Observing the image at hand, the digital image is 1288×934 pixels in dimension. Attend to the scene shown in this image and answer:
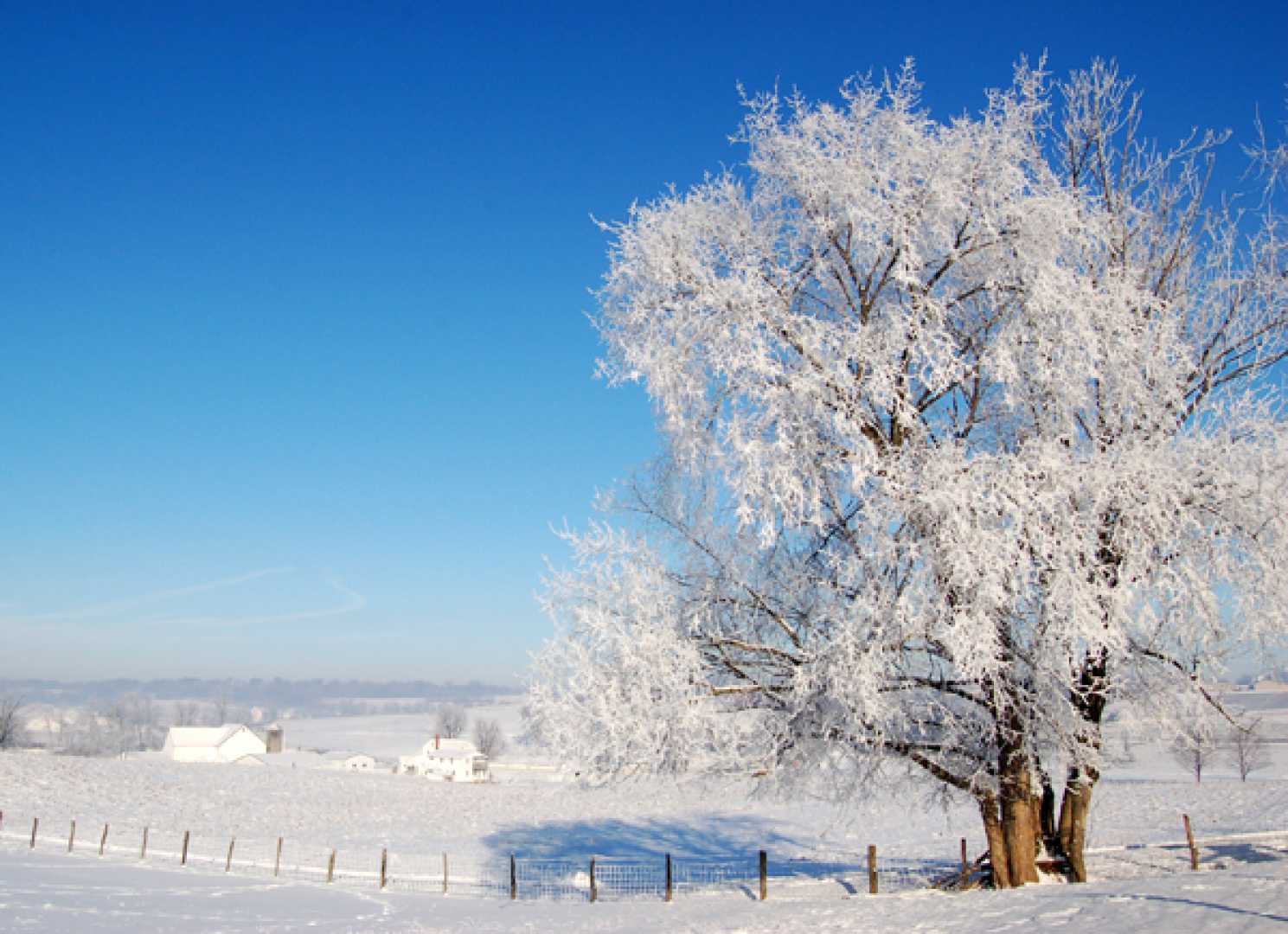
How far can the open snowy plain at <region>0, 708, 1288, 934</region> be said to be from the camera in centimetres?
965

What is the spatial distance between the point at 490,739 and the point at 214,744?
4278 centimetres

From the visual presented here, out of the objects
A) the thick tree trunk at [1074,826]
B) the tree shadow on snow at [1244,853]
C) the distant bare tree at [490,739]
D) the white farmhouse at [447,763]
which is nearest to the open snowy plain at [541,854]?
the tree shadow on snow at [1244,853]

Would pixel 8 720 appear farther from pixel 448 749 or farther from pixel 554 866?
pixel 554 866

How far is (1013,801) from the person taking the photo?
11164 millimetres

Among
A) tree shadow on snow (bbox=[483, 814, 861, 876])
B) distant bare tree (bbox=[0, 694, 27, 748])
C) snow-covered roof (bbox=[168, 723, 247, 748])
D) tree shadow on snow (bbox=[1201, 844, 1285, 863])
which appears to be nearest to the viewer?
tree shadow on snow (bbox=[1201, 844, 1285, 863])

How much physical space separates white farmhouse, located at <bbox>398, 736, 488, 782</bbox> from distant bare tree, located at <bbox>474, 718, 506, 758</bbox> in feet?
75.3

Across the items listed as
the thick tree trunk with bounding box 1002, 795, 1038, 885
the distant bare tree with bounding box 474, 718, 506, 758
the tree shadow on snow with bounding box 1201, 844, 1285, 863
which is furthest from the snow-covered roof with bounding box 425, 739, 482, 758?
the thick tree trunk with bounding box 1002, 795, 1038, 885

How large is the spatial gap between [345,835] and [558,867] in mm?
15356

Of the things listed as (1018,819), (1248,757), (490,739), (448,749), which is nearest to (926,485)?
(1018,819)

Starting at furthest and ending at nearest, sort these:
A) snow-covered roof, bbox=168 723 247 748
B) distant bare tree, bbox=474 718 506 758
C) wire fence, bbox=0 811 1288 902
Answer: distant bare tree, bbox=474 718 506 758
snow-covered roof, bbox=168 723 247 748
wire fence, bbox=0 811 1288 902

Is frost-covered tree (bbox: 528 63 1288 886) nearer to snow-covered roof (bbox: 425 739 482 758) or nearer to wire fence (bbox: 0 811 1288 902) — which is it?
wire fence (bbox: 0 811 1288 902)

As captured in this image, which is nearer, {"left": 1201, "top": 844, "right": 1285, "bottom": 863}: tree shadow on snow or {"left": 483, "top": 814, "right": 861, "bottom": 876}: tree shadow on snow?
{"left": 1201, "top": 844, "right": 1285, "bottom": 863}: tree shadow on snow

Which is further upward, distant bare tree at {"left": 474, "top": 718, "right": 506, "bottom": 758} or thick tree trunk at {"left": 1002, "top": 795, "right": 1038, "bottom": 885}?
thick tree trunk at {"left": 1002, "top": 795, "right": 1038, "bottom": 885}

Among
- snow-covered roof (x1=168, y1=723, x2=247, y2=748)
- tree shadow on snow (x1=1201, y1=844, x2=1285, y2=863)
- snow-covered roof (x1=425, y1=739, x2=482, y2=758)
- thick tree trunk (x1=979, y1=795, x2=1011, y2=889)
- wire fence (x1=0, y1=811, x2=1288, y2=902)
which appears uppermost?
thick tree trunk (x1=979, y1=795, x2=1011, y2=889)
